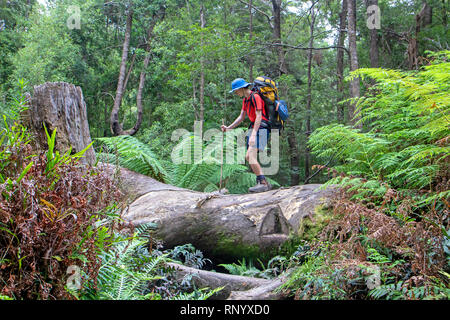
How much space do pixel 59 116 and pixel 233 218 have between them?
2.43 meters

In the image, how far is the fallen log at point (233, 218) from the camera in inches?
175

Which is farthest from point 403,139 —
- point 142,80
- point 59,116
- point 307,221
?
point 142,80

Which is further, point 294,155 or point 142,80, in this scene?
point 142,80

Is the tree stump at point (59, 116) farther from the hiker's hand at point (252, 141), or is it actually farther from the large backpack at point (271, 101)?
the large backpack at point (271, 101)

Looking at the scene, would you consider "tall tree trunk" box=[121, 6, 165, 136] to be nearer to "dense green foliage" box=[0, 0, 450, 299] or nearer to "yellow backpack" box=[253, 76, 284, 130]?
"dense green foliage" box=[0, 0, 450, 299]

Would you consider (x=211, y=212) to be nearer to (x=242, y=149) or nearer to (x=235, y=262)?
(x=235, y=262)

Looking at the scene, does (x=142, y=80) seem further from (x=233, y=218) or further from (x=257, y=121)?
(x=233, y=218)

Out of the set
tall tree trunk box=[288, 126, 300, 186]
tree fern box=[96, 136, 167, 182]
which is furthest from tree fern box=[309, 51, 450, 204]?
tall tree trunk box=[288, 126, 300, 186]

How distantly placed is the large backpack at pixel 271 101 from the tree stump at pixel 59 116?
9.13 feet

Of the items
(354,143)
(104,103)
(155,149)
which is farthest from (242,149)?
(104,103)

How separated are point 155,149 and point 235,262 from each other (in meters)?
7.99

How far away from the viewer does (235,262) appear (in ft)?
15.3

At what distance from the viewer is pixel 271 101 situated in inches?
229

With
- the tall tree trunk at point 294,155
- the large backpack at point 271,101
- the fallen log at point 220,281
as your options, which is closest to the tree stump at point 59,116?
the fallen log at point 220,281
